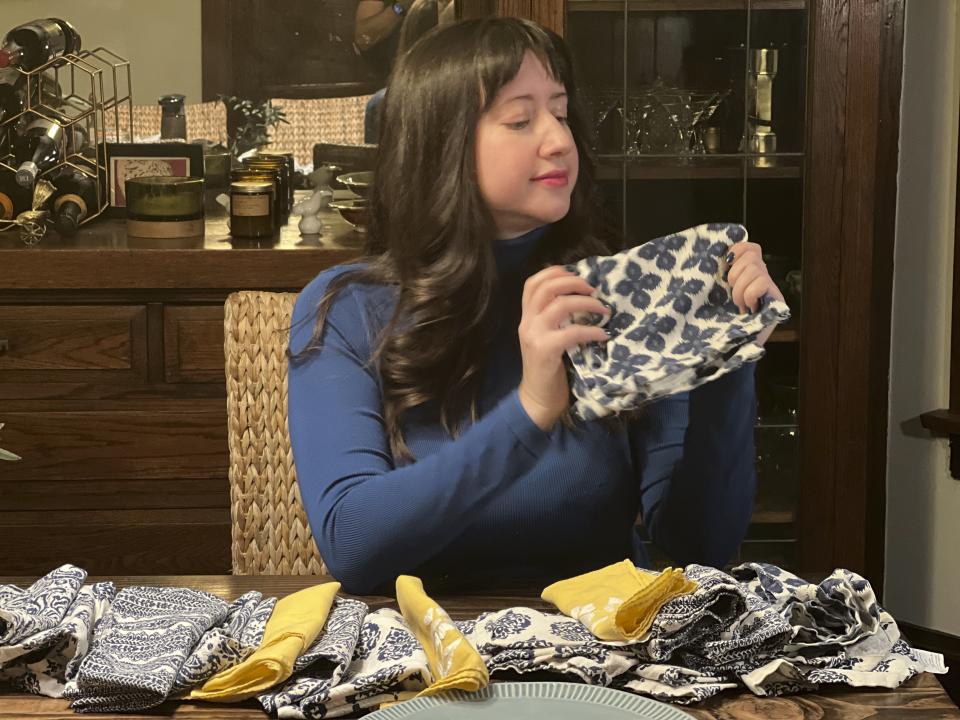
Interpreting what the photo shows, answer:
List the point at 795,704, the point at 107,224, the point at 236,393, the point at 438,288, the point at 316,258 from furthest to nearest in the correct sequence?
the point at 107,224
the point at 316,258
the point at 236,393
the point at 438,288
the point at 795,704

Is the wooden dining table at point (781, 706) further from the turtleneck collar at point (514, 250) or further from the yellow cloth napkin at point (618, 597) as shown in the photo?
the turtleneck collar at point (514, 250)

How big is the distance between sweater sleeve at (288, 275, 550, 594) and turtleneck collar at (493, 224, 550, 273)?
Answer: 162 millimetres

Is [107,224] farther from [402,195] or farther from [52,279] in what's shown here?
[402,195]

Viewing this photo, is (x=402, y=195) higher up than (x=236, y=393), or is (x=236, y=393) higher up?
(x=402, y=195)

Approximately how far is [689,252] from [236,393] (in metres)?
0.59

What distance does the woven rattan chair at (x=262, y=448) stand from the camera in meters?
1.54

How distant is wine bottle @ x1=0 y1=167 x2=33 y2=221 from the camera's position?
2289 millimetres

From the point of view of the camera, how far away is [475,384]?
1.39 metres

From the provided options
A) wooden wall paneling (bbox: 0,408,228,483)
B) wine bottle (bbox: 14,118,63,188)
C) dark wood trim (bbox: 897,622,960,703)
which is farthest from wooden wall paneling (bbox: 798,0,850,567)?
wine bottle (bbox: 14,118,63,188)

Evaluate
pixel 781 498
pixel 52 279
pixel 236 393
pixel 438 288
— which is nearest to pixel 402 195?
pixel 438 288

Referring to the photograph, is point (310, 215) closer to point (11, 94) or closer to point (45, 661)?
point (11, 94)

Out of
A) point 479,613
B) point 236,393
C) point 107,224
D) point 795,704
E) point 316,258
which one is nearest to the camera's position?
point 795,704

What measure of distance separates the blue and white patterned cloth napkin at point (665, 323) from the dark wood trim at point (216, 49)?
140 cm

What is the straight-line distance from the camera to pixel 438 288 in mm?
1418
